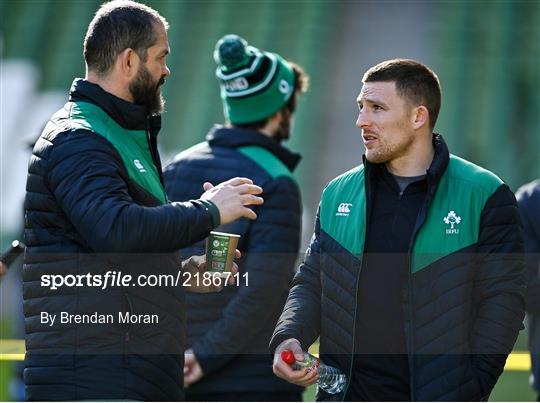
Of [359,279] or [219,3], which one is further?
[219,3]

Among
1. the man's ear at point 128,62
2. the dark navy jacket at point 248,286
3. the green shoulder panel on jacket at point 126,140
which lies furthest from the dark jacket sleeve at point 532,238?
the man's ear at point 128,62

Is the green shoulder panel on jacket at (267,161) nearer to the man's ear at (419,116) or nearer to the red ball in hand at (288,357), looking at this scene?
the man's ear at (419,116)

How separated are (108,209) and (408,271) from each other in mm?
824

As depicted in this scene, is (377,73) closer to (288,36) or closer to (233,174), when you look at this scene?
(233,174)

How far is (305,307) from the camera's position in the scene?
324cm

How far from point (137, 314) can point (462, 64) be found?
26.6 feet

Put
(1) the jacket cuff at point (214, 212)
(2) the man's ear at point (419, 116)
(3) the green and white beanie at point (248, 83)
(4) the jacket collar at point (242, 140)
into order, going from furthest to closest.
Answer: (3) the green and white beanie at point (248, 83)
(4) the jacket collar at point (242, 140)
(2) the man's ear at point (419, 116)
(1) the jacket cuff at point (214, 212)

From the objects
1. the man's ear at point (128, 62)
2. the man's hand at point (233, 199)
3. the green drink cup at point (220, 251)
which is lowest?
the green drink cup at point (220, 251)

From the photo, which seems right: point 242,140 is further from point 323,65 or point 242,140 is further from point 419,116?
point 323,65

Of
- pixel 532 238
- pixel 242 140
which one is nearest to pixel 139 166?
pixel 242 140

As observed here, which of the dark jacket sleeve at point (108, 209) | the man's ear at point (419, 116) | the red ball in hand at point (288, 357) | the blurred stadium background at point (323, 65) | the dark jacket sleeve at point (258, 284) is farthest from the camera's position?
the blurred stadium background at point (323, 65)

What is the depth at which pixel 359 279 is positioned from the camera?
3.15 m

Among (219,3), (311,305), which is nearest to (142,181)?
(311,305)

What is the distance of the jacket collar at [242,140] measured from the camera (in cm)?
419
